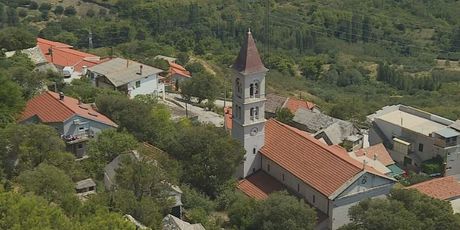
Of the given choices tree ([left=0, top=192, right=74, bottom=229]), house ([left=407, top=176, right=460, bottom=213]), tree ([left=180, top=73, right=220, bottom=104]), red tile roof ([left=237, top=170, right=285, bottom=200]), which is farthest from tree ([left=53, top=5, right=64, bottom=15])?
tree ([left=0, top=192, right=74, bottom=229])

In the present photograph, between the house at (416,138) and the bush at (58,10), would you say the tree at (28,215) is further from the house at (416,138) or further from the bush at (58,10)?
the bush at (58,10)

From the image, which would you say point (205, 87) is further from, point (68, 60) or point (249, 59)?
point (249, 59)

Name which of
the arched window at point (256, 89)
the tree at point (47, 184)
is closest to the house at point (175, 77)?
the arched window at point (256, 89)

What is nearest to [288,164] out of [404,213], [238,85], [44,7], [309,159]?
[309,159]

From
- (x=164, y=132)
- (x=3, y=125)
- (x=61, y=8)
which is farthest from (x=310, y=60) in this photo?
(x=3, y=125)

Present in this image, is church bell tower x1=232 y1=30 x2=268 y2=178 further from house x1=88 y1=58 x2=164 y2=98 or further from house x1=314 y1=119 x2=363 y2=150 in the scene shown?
house x1=88 y1=58 x2=164 y2=98

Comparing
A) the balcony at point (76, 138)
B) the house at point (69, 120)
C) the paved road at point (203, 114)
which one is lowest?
the paved road at point (203, 114)

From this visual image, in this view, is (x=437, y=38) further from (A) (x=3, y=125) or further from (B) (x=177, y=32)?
(A) (x=3, y=125)
